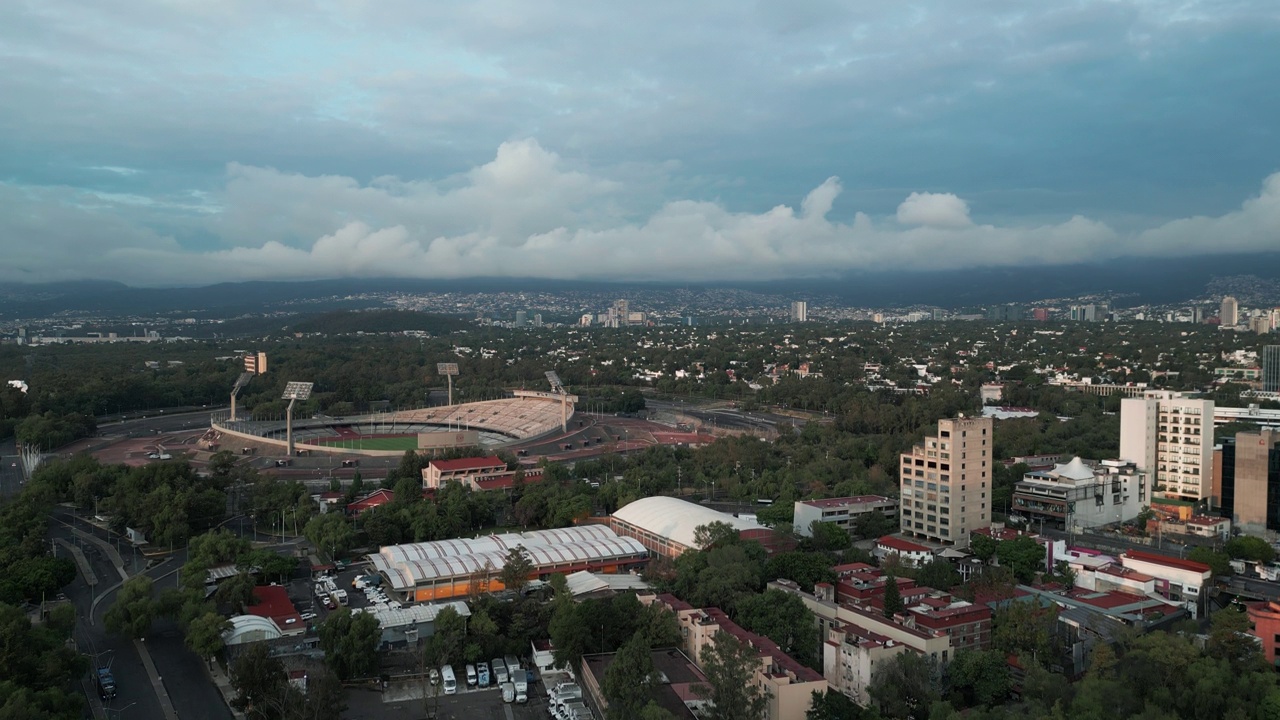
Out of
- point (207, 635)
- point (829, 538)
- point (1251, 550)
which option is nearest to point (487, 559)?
point (207, 635)

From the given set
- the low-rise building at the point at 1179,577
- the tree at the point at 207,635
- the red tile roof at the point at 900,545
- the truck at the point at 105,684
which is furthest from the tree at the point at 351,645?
the low-rise building at the point at 1179,577

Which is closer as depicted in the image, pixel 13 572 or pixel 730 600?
pixel 730 600

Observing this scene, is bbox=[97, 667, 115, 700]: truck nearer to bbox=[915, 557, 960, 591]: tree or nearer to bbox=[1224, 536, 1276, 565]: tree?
bbox=[915, 557, 960, 591]: tree

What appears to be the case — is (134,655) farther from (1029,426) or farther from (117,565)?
(1029,426)

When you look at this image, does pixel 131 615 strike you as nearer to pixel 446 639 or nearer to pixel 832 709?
pixel 446 639

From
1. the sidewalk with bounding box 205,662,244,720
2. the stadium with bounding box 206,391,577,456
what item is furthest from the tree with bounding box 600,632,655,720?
the stadium with bounding box 206,391,577,456

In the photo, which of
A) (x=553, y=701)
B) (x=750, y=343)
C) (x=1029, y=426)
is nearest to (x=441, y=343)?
(x=750, y=343)
